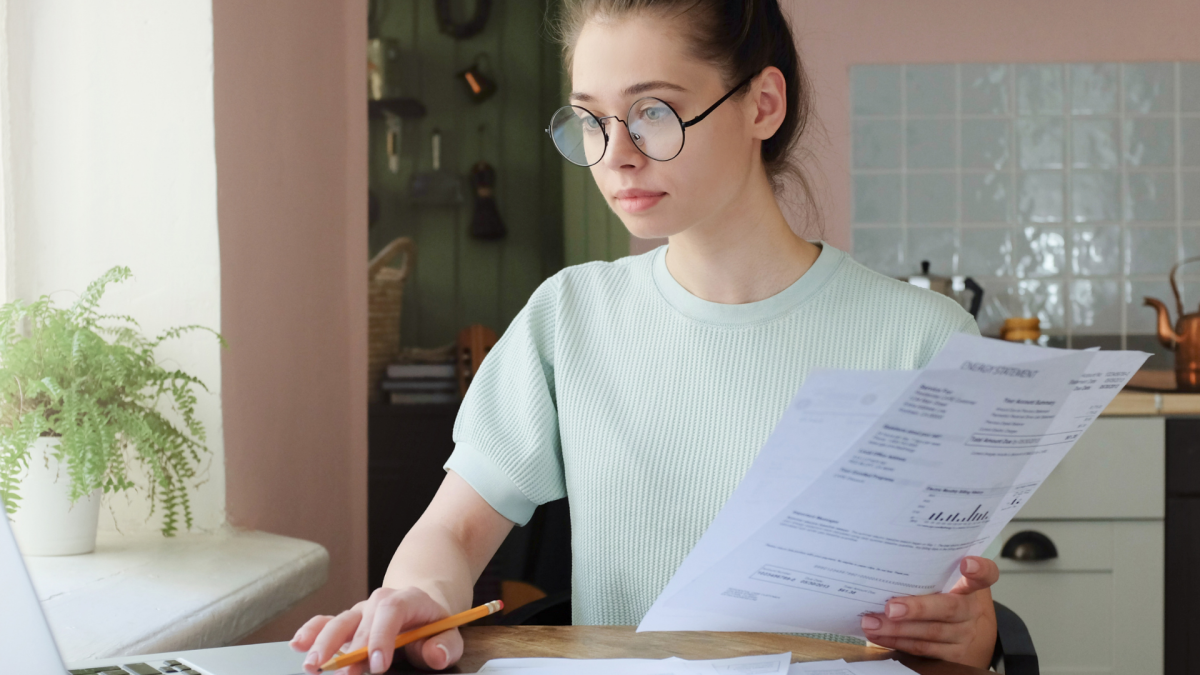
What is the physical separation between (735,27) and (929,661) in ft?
2.05

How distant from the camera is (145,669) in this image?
68 cm

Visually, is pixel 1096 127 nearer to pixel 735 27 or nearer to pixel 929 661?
pixel 735 27

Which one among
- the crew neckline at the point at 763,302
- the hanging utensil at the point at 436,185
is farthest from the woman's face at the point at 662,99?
the hanging utensil at the point at 436,185

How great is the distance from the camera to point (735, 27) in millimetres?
992

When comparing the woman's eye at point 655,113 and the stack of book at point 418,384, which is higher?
the woman's eye at point 655,113

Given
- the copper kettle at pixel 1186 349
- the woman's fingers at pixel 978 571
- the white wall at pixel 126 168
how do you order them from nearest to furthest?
the woman's fingers at pixel 978 571 < the white wall at pixel 126 168 < the copper kettle at pixel 1186 349

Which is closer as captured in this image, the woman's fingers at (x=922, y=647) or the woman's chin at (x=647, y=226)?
the woman's fingers at (x=922, y=647)

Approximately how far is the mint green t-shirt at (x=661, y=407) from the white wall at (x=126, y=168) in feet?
1.66

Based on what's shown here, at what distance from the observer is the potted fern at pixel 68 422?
3.64 feet

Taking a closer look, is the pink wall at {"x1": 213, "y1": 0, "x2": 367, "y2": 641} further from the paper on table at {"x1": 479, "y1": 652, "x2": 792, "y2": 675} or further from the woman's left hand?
the woman's left hand

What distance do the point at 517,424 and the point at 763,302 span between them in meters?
0.31

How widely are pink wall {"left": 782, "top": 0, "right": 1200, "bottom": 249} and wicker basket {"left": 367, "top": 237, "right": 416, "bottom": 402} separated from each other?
4.06 feet

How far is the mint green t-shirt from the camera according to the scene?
1.05 metres

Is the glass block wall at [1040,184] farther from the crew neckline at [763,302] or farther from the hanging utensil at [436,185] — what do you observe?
the crew neckline at [763,302]
